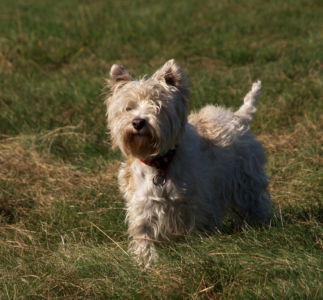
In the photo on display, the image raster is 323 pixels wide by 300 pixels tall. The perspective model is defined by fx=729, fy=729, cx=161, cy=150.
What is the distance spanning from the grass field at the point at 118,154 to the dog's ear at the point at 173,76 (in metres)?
1.19

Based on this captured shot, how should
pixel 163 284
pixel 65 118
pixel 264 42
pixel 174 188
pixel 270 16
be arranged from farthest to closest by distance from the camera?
pixel 270 16 < pixel 264 42 < pixel 65 118 < pixel 174 188 < pixel 163 284

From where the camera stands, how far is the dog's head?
5270 mm

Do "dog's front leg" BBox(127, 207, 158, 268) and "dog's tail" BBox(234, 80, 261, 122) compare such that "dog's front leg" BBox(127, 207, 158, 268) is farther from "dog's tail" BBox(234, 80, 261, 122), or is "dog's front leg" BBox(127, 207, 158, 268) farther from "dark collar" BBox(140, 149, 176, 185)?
"dog's tail" BBox(234, 80, 261, 122)

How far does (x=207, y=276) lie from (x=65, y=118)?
493 centimetres

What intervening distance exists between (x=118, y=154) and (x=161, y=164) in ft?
9.00

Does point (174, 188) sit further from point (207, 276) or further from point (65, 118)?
point (65, 118)

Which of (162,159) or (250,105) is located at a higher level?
(162,159)

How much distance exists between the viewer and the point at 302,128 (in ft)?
27.1

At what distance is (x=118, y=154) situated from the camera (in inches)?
323

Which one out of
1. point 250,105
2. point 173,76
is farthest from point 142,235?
point 250,105

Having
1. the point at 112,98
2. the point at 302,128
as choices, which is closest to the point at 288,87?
the point at 302,128

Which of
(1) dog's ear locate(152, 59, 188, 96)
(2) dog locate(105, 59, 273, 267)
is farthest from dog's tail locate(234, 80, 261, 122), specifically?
(1) dog's ear locate(152, 59, 188, 96)

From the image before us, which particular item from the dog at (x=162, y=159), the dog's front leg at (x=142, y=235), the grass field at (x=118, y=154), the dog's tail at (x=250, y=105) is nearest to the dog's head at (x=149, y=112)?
the dog at (x=162, y=159)

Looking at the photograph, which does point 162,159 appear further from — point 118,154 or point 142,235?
point 118,154
